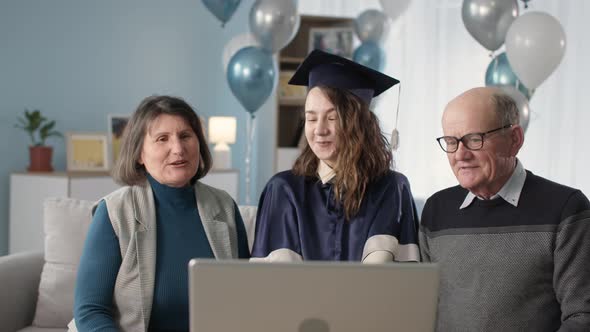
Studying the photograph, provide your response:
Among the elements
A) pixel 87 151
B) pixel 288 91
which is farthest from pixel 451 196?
pixel 288 91

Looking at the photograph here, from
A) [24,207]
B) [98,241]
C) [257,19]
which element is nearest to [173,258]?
[98,241]

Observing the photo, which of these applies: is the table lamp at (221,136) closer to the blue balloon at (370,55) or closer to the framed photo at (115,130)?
the framed photo at (115,130)

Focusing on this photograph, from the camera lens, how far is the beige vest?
2070mm

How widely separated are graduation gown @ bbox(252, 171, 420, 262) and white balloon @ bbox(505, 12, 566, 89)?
2.11m

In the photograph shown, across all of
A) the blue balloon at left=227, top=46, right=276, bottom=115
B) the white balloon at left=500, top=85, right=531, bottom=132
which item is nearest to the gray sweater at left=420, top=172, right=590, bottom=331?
the white balloon at left=500, top=85, right=531, bottom=132

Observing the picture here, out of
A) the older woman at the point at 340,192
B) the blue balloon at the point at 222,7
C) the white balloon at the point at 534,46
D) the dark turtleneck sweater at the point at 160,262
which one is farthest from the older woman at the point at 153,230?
the blue balloon at the point at 222,7

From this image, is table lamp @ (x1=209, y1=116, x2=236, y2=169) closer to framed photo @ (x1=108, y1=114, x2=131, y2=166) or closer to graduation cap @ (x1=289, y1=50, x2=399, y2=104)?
framed photo @ (x1=108, y1=114, x2=131, y2=166)

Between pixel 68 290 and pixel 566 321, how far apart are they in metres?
1.74

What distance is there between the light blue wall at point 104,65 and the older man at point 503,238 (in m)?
4.40

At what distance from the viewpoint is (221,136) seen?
609cm

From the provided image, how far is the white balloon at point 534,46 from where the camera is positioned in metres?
3.85

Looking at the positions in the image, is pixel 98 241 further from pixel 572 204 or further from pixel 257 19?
pixel 257 19

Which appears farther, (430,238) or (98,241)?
(98,241)

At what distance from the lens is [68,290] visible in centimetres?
266
